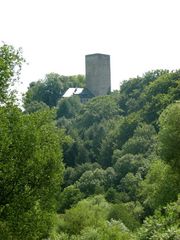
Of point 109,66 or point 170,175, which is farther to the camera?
point 109,66

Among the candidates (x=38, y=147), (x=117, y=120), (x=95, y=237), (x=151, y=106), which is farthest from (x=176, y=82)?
(x=38, y=147)

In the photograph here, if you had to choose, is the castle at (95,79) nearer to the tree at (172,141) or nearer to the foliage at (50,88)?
the foliage at (50,88)

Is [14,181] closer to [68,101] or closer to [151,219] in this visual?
[151,219]

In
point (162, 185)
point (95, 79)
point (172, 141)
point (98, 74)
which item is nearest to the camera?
point (172, 141)

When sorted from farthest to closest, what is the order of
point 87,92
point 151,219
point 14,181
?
1. point 87,92
2. point 14,181
3. point 151,219

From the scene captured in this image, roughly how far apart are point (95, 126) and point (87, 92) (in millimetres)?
41611

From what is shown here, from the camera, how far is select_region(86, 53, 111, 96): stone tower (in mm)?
138000

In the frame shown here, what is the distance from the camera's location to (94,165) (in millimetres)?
83438

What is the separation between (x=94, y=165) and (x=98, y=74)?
57.5m

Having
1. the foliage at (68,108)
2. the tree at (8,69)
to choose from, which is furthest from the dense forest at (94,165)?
the foliage at (68,108)

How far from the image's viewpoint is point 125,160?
7406 cm

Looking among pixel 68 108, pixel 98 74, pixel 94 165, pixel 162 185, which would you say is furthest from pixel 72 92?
pixel 162 185

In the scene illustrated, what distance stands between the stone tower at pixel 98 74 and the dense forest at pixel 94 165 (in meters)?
25.8

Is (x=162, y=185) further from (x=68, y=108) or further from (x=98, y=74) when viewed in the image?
(x=98, y=74)
